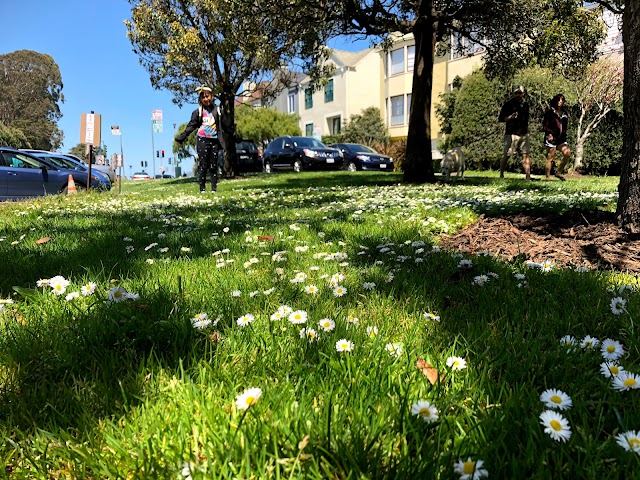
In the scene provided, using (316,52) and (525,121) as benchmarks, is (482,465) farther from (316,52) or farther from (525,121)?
(316,52)

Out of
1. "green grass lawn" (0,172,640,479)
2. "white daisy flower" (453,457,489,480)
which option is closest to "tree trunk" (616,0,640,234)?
"green grass lawn" (0,172,640,479)

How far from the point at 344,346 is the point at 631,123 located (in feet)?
10.2

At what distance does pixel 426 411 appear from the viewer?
47.1 inches

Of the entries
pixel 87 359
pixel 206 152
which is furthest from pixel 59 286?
pixel 206 152

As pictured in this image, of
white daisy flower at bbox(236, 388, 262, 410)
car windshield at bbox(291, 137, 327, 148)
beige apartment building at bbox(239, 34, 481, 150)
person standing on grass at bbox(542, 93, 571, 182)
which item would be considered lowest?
white daisy flower at bbox(236, 388, 262, 410)

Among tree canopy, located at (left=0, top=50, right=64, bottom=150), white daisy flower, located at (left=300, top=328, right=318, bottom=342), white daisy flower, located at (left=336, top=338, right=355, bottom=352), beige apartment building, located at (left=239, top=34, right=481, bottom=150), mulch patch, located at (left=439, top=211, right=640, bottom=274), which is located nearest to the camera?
white daisy flower, located at (left=336, top=338, right=355, bottom=352)

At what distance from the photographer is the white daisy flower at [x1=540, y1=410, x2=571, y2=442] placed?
1099 mm

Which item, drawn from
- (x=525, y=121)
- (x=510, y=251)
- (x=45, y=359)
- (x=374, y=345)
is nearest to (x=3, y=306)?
(x=45, y=359)

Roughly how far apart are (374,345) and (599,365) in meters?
0.81

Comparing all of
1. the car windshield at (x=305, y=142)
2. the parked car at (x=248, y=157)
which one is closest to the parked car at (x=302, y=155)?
the car windshield at (x=305, y=142)

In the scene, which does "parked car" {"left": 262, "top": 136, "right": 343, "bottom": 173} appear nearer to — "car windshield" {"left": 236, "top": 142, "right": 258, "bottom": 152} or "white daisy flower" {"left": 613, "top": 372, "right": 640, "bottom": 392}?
"car windshield" {"left": 236, "top": 142, "right": 258, "bottom": 152}

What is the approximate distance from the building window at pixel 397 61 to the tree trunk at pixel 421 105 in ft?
86.0

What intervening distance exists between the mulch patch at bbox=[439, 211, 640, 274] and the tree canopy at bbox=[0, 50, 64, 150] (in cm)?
6069

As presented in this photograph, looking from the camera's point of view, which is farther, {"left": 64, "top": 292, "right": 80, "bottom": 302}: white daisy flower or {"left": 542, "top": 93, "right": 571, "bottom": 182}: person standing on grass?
{"left": 542, "top": 93, "right": 571, "bottom": 182}: person standing on grass
